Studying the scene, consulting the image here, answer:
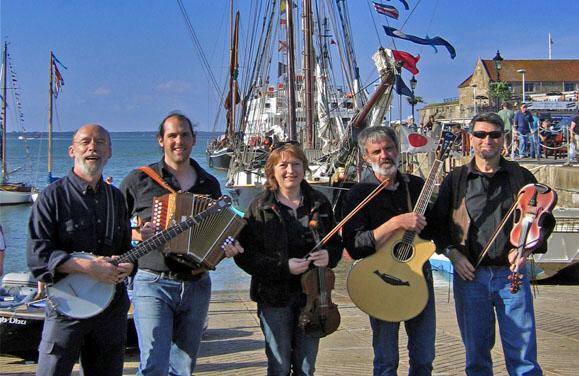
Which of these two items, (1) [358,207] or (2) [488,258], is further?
(1) [358,207]

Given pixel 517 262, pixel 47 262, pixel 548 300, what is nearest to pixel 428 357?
Answer: pixel 517 262

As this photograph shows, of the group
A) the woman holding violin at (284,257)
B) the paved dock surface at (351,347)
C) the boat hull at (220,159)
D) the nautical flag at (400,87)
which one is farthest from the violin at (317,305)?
the boat hull at (220,159)

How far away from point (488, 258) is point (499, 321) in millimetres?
419

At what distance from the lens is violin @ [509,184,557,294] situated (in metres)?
4.47

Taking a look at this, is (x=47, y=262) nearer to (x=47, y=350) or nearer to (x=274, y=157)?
(x=47, y=350)

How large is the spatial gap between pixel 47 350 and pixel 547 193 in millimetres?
3158

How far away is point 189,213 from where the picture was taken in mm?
4422

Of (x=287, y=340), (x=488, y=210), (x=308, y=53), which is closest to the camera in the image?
(x=287, y=340)

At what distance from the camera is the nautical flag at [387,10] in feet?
92.3

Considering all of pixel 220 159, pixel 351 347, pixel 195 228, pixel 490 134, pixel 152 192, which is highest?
pixel 220 159

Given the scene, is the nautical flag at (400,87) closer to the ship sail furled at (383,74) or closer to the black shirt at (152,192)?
the ship sail furled at (383,74)

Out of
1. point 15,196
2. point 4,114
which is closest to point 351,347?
point 15,196

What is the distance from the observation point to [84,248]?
4.20 m

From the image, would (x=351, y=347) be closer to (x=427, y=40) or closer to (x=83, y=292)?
(x=83, y=292)
